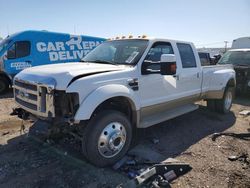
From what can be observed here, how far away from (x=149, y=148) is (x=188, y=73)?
200cm

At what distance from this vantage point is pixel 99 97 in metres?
3.50

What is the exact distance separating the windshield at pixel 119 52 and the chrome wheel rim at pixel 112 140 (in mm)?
1185

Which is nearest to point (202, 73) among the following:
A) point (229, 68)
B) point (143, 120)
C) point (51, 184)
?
point (229, 68)

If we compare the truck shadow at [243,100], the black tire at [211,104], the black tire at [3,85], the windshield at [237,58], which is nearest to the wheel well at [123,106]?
the black tire at [211,104]

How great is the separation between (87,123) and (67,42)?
925 cm

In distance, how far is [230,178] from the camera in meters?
3.58

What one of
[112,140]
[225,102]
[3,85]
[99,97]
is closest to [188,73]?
[225,102]

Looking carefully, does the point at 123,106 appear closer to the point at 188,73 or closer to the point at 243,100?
the point at 188,73

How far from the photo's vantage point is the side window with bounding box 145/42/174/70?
4.53 meters

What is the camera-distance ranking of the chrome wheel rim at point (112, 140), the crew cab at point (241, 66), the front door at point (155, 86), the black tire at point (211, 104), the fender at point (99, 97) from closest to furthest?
the fender at point (99, 97)
the chrome wheel rim at point (112, 140)
the front door at point (155, 86)
the black tire at point (211, 104)
the crew cab at point (241, 66)

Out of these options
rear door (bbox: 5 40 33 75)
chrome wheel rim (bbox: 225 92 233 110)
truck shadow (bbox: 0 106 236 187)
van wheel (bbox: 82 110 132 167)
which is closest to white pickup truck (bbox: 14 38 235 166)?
van wheel (bbox: 82 110 132 167)

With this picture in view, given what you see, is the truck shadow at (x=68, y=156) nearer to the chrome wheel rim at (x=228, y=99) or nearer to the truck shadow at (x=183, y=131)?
the truck shadow at (x=183, y=131)

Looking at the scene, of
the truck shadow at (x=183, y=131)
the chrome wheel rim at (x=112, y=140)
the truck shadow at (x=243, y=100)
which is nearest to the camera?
the chrome wheel rim at (x=112, y=140)

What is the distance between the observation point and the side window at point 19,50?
414 inches
